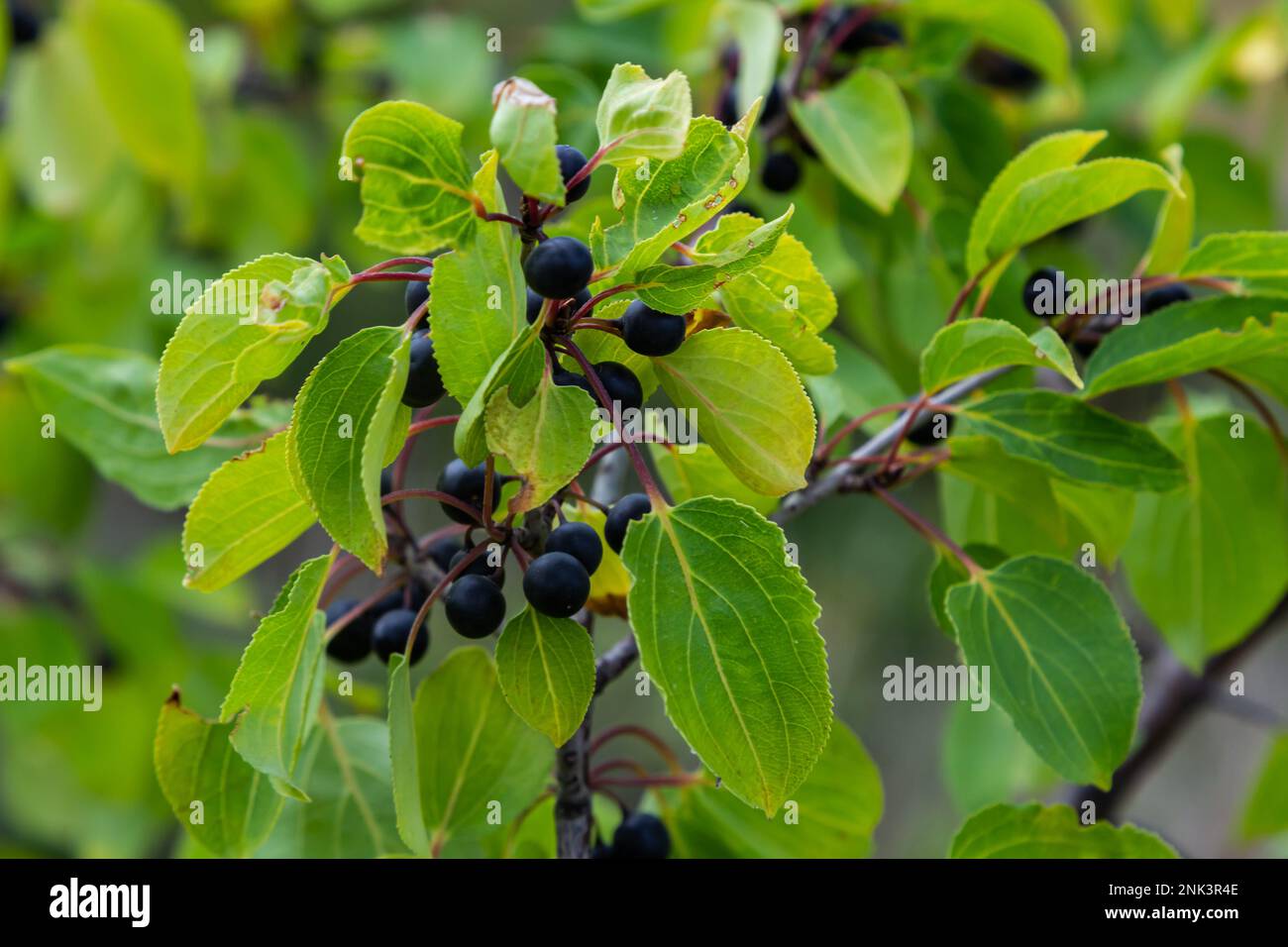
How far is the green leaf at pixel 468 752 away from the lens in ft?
2.86

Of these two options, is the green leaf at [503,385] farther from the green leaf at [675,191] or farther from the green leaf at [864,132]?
the green leaf at [864,132]

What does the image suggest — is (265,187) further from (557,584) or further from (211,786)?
(557,584)

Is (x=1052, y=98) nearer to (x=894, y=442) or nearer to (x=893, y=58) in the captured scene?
(x=893, y=58)

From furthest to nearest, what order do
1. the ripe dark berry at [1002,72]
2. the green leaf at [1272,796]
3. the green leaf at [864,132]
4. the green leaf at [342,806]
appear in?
1. the ripe dark berry at [1002,72]
2. the green leaf at [1272,796]
3. the green leaf at [864,132]
4. the green leaf at [342,806]

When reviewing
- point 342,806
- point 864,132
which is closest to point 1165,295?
point 864,132

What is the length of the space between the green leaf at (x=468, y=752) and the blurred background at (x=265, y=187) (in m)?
0.36

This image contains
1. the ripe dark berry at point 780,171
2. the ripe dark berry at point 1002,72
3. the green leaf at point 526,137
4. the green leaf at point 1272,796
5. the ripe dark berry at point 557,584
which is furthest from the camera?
the ripe dark berry at point 1002,72

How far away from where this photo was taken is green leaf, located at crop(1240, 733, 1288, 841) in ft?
4.83

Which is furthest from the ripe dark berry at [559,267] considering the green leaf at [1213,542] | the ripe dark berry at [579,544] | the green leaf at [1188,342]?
the green leaf at [1213,542]

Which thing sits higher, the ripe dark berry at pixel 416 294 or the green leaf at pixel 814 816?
the ripe dark berry at pixel 416 294

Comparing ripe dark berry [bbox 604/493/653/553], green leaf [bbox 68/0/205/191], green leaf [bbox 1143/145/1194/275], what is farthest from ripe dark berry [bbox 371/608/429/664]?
green leaf [bbox 68/0/205/191]

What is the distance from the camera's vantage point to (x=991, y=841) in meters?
0.86

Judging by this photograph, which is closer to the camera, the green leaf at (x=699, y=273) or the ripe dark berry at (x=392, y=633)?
the green leaf at (x=699, y=273)

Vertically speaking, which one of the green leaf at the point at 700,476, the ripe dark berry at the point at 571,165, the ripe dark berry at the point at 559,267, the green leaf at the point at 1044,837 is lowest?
the green leaf at the point at 1044,837
